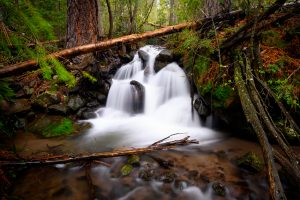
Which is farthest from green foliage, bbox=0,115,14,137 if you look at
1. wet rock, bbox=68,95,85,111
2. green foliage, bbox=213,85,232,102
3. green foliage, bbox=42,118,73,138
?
green foliage, bbox=213,85,232,102

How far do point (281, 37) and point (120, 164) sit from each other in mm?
4522

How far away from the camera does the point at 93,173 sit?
4.02m

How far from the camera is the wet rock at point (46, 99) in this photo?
22.5 feet

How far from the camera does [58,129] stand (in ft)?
19.8

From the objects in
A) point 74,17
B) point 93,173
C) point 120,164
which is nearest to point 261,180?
point 120,164

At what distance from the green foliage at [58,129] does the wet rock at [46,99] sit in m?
0.95

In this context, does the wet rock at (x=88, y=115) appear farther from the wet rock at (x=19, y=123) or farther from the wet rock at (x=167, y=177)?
the wet rock at (x=167, y=177)

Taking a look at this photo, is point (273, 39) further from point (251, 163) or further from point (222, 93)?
point (251, 163)

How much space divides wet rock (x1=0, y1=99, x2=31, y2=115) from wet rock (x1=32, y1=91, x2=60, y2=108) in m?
0.25

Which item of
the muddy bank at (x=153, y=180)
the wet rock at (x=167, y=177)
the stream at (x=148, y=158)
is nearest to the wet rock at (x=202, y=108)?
the stream at (x=148, y=158)

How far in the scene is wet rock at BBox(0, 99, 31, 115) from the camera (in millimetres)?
5943

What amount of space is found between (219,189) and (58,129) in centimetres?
439

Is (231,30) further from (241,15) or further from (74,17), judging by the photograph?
(74,17)

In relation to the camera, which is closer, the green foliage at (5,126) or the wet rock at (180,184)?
the wet rock at (180,184)
